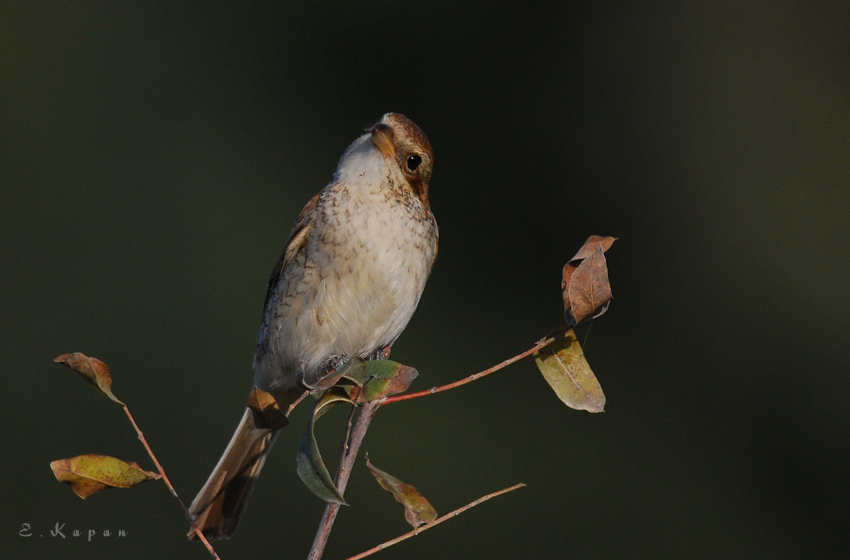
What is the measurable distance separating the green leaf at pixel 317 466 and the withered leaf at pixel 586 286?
17.3 inches

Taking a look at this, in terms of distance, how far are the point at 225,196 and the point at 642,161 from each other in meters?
3.49

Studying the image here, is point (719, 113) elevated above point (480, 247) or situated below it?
above

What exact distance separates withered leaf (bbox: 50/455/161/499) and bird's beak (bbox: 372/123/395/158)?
1.32 meters

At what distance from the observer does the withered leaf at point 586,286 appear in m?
1.75

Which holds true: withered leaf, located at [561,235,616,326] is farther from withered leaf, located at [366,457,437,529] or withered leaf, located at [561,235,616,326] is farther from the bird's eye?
the bird's eye

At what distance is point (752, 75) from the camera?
359 inches

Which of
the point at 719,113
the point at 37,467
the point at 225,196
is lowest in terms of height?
the point at 37,467

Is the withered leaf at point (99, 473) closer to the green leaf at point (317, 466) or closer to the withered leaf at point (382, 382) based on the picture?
the green leaf at point (317, 466)

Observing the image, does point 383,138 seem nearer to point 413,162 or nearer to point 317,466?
point 413,162

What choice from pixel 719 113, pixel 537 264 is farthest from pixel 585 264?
pixel 719 113

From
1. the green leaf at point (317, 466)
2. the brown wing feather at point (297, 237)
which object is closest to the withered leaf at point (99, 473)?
the green leaf at point (317, 466)

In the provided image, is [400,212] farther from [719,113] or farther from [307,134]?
[719,113]
